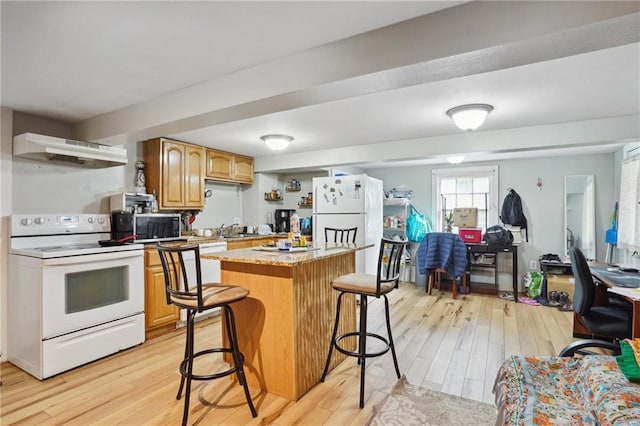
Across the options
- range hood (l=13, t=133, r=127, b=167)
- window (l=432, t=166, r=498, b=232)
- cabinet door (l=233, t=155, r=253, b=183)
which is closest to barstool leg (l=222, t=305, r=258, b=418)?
range hood (l=13, t=133, r=127, b=167)

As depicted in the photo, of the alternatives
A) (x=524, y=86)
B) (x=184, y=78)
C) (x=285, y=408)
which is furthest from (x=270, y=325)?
(x=524, y=86)

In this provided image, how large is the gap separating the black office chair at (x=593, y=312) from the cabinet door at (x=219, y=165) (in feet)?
13.3

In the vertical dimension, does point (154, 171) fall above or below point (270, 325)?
above

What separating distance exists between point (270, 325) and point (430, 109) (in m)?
2.25

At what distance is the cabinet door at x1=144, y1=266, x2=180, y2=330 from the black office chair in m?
3.69

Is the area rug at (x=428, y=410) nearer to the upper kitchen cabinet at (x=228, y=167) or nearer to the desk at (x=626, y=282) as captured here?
the desk at (x=626, y=282)

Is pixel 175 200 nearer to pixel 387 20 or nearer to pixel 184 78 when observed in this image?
pixel 184 78

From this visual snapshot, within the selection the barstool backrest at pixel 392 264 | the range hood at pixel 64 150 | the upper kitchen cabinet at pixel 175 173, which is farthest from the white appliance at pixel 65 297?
the barstool backrest at pixel 392 264

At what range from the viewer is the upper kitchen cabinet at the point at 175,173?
3.74 m

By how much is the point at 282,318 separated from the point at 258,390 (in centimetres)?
56

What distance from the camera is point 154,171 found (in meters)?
3.75

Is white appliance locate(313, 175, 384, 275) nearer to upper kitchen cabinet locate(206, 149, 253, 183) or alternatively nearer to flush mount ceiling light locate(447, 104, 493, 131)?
upper kitchen cabinet locate(206, 149, 253, 183)

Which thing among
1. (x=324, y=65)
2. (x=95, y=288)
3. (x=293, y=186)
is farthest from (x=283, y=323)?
(x=293, y=186)

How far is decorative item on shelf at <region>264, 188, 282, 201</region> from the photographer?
215 inches
